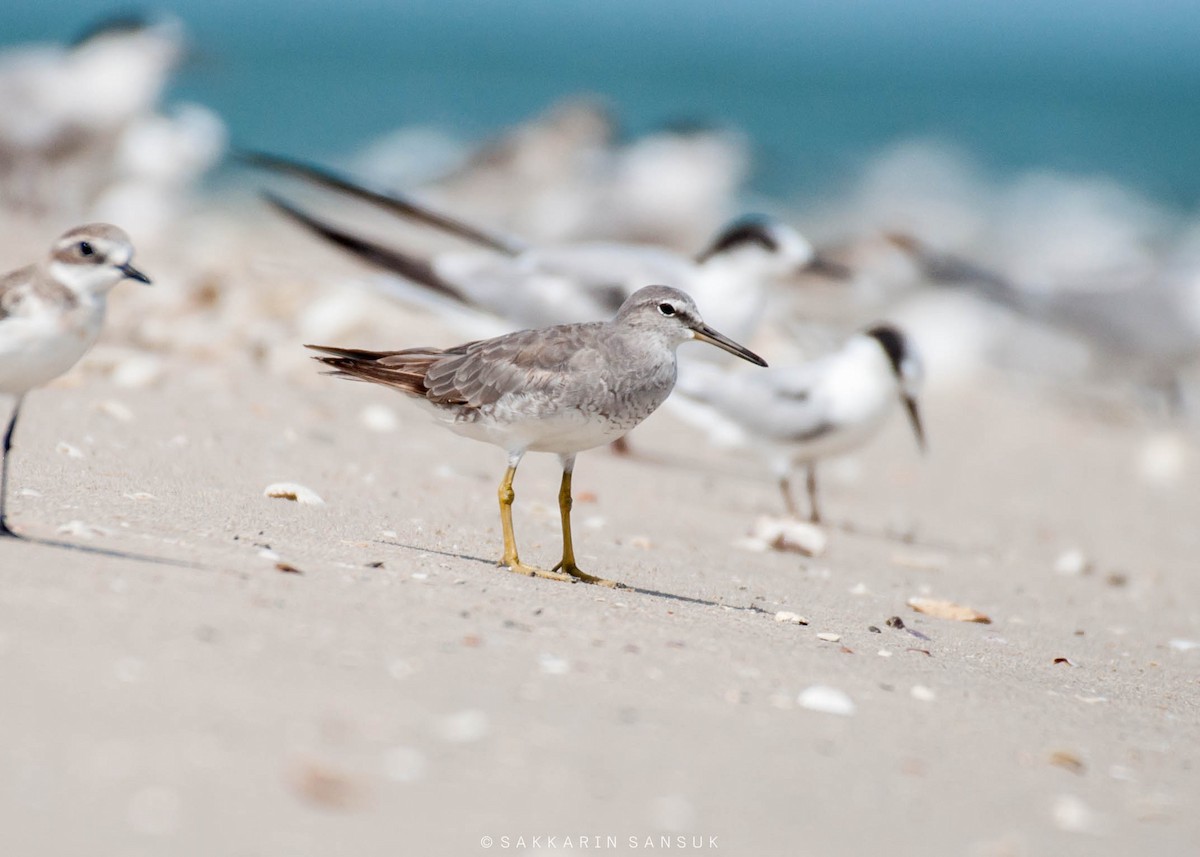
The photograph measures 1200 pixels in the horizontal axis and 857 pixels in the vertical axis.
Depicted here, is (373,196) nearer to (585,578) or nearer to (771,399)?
(771,399)

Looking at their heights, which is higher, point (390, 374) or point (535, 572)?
point (390, 374)

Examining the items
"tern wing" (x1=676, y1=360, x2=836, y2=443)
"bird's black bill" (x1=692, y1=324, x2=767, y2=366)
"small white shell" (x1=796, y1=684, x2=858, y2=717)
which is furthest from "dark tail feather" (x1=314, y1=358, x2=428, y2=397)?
"tern wing" (x1=676, y1=360, x2=836, y2=443)

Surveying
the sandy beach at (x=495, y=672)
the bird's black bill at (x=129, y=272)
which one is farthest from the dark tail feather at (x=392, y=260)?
the bird's black bill at (x=129, y=272)

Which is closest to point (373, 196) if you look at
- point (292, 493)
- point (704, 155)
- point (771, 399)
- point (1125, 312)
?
point (771, 399)

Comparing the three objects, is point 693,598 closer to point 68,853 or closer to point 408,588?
point 408,588

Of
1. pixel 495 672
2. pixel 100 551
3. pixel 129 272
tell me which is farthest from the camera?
pixel 129 272

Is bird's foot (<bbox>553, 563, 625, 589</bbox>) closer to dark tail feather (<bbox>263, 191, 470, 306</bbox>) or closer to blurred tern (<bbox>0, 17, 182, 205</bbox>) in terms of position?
dark tail feather (<bbox>263, 191, 470, 306</bbox>)
